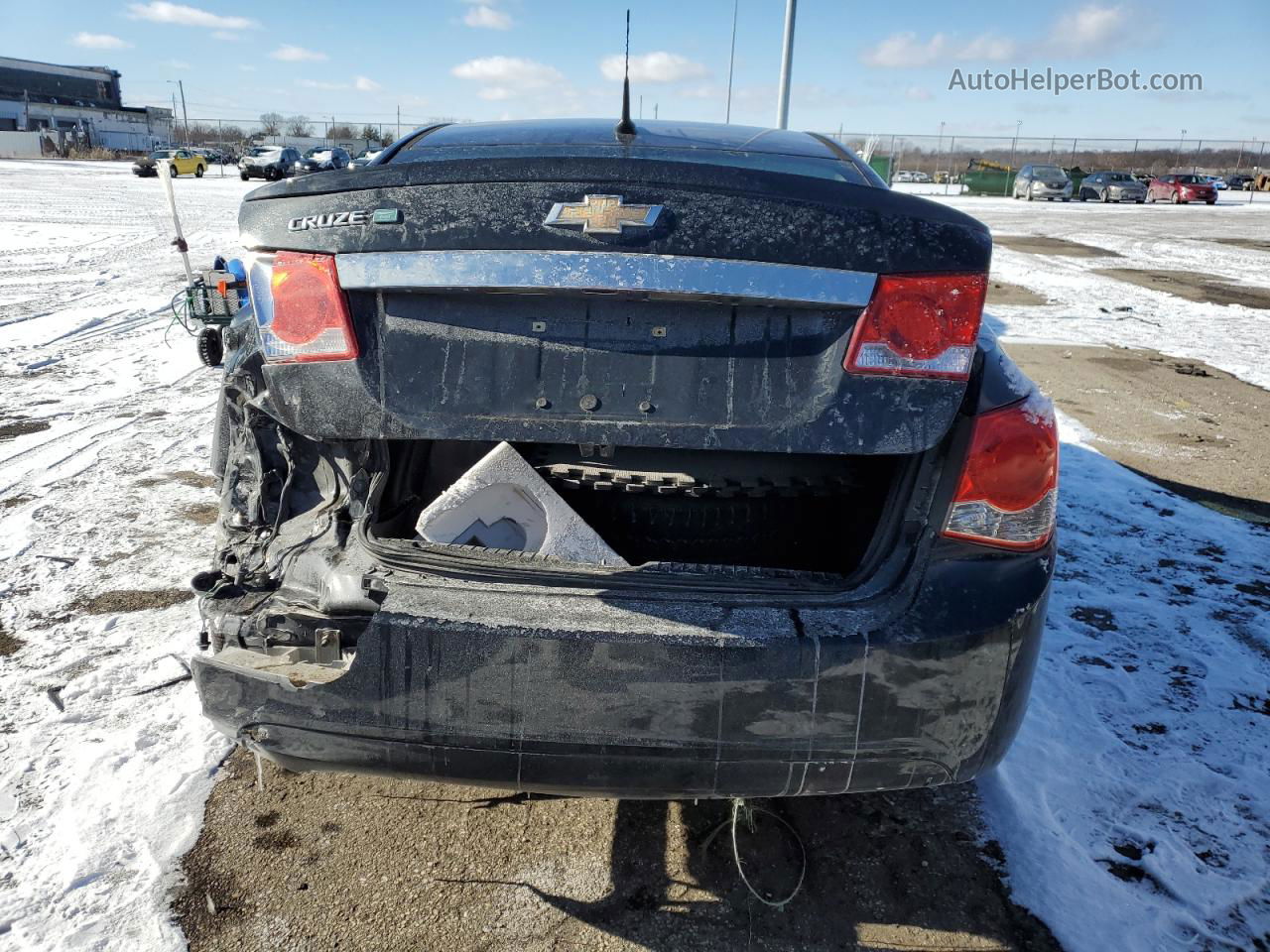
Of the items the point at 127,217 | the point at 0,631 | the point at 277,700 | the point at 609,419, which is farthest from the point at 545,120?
the point at 127,217

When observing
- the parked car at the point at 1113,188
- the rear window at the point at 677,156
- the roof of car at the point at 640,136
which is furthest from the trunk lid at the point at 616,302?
the parked car at the point at 1113,188

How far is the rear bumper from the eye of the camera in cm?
167

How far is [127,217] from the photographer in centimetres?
1655

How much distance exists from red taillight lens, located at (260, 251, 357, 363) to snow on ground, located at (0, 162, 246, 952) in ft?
4.14

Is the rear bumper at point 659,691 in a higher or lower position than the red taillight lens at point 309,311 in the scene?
lower

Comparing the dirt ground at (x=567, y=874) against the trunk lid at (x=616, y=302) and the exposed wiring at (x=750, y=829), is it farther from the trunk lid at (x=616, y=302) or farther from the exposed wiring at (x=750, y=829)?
the trunk lid at (x=616, y=302)

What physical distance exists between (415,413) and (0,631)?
2152mm

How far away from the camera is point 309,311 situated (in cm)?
183

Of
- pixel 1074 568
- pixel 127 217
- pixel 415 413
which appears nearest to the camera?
pixel 415 413

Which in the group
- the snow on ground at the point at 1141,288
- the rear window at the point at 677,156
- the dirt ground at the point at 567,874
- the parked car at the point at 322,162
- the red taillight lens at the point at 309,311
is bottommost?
the dirt ground at the point at 567,874

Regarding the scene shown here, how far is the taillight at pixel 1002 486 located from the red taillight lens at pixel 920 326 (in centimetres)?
17

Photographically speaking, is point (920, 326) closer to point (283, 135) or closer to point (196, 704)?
point (196, 704)

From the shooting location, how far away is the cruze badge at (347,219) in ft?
5.81

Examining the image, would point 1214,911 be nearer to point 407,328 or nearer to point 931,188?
point 407,328
